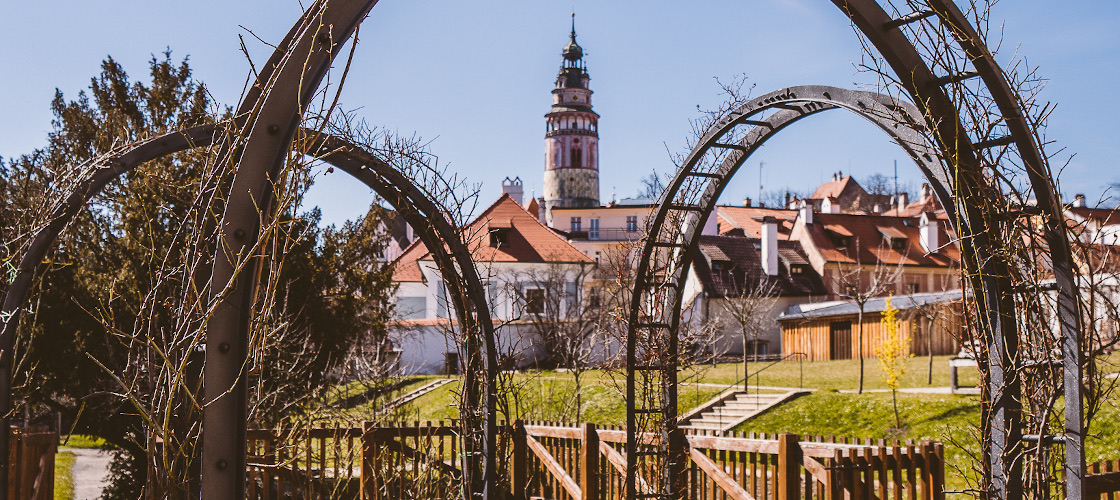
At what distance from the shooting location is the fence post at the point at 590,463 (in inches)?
310

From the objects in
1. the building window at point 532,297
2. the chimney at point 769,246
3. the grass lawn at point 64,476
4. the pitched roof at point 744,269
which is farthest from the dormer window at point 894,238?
the grass lawn at point 64,476

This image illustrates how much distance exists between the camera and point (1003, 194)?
3215 mm

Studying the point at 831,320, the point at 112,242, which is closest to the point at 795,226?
the point at 831,320

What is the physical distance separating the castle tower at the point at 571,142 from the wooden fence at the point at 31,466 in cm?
6834

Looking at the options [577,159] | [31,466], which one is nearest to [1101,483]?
[31,466]

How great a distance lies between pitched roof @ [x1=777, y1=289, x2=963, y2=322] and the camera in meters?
29.3

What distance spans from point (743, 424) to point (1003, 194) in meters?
16.1

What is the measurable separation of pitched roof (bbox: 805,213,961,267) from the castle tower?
32.1 m

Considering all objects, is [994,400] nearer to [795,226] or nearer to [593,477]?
[593,477]

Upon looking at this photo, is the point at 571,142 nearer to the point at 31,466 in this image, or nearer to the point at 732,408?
the point at 732,408

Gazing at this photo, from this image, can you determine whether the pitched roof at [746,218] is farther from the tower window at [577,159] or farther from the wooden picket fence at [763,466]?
the wooden picket fence at [763,466]

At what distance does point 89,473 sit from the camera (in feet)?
54.3

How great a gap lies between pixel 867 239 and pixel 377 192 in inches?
1657

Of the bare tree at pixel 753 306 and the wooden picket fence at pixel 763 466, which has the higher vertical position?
the bare tree at pixel 753 306
